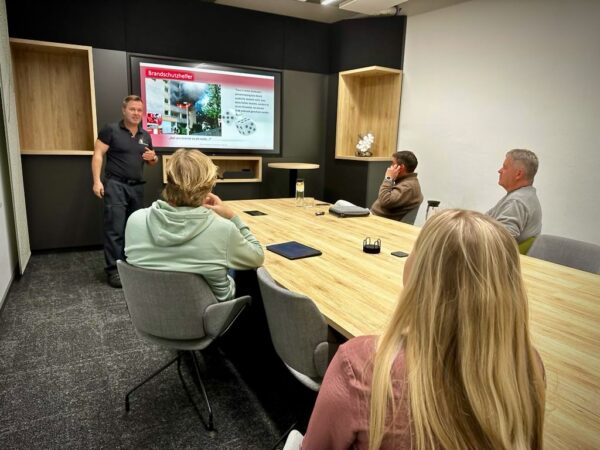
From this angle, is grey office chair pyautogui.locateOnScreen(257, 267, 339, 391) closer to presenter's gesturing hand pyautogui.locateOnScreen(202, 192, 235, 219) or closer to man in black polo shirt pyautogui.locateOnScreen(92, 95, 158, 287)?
presenter's gesturing hand pyautogui.locateOnScreen(202, 192, 235, 219)

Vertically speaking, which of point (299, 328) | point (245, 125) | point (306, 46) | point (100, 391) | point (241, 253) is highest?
point (306, 46)

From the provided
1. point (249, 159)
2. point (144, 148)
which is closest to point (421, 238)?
point (144, 148)

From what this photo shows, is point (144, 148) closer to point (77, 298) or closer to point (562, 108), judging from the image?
point (77, 298)

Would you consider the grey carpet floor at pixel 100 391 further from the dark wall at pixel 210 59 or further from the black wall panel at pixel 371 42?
the black wall panel at pixel 371 42

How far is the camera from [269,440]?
5.85ft

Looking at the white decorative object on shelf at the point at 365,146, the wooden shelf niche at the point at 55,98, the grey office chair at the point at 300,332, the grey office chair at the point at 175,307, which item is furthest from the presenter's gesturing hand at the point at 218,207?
the white decorative object on shelf at the point at 365,146

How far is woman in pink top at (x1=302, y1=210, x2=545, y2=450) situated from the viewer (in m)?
0.69

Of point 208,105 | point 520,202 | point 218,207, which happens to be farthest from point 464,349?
point 208,105

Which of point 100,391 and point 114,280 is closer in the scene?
point 100,391

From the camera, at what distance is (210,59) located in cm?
489

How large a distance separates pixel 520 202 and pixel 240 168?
3.63m

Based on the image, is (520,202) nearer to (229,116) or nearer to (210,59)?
(229,116)

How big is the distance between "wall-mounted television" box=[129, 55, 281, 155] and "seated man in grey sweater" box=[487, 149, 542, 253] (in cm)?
328

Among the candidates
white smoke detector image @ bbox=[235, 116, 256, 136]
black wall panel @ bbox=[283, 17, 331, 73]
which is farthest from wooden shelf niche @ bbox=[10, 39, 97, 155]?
black wall panel @ bbox=[283, 17, 331, 73]
